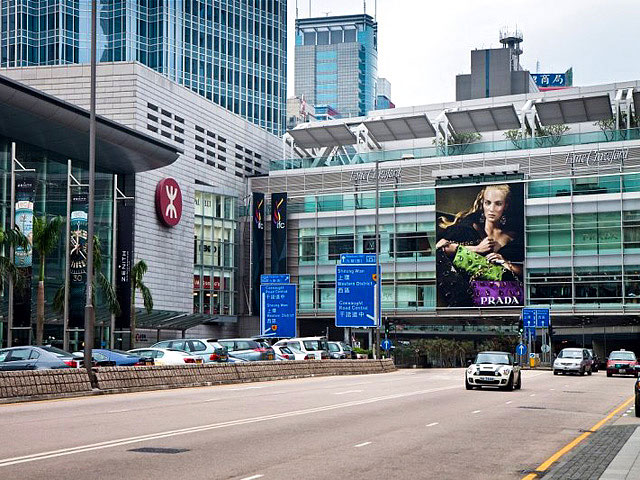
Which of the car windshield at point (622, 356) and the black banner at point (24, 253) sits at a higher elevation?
the black banner at point (24, 253)

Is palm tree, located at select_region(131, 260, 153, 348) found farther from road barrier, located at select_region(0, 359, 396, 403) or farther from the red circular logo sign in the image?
road barrier, located at select_region(0, 359, 396, 403)

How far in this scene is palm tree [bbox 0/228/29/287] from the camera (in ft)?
153

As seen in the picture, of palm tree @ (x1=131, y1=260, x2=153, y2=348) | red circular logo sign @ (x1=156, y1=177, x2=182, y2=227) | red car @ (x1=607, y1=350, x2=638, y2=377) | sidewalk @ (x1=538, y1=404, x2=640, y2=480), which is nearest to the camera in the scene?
sidewalk @ (x1=538, y1=404, x2=640, y2=480)

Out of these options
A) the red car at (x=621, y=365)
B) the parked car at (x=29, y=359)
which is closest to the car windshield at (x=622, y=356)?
the red car at (x=621, y=365)

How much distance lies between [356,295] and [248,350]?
10.1m

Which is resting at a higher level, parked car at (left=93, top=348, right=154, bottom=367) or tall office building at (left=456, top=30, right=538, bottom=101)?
tall office building at (left=456, top=30, right=538, bottom=101)

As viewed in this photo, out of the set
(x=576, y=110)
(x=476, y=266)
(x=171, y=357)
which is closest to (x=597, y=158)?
(x=576, y=110)

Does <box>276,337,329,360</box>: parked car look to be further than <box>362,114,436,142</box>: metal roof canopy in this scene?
No

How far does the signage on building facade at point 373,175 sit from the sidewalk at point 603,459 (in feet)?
218

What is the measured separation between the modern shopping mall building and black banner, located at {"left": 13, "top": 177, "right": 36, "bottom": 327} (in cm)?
3038

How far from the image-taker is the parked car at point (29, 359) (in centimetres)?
3108

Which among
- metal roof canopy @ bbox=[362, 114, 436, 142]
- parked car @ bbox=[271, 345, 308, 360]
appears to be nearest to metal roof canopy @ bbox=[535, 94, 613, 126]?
metal roof canopy @ bbox=[362, 114, 436, 142]

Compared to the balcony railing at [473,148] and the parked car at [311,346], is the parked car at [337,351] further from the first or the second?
the balcony railing at [473,148]

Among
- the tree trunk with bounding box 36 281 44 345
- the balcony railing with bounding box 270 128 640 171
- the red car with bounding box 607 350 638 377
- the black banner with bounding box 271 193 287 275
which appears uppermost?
the balcony railing with bounding box 270 128 640 171
